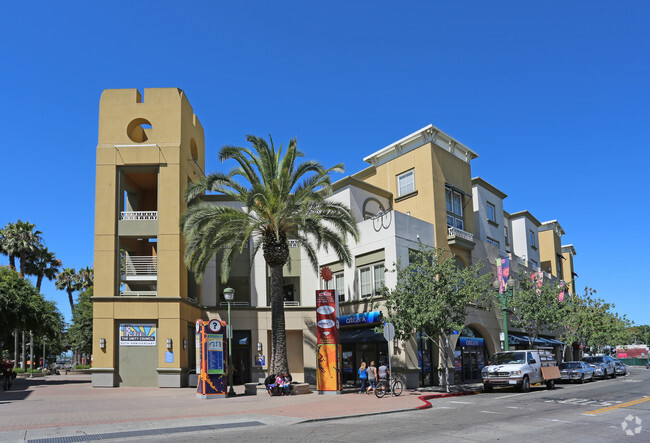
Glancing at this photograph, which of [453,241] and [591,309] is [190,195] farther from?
[591,309]

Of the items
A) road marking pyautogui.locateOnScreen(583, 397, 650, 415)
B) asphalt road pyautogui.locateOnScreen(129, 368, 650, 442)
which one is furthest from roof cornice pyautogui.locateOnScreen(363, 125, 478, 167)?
asphalt road pyautogui.locateOnScreen(129, 368, 650, 442)

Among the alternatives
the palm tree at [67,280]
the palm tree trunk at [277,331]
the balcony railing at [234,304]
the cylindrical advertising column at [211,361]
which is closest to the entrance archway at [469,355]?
the palm tree trunk at [277,331]

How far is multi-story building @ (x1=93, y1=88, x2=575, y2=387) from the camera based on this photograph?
98.0 feet

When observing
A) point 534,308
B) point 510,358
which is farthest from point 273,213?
point 534,308

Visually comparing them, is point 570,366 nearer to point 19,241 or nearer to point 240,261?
point 240,261

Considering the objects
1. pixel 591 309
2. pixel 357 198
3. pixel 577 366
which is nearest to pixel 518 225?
pixel 591 309

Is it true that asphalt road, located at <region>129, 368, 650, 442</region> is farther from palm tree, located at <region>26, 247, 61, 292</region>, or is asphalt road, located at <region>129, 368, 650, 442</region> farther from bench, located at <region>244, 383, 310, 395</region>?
palm tree, located at <region>26, 247, 61, 292</region>

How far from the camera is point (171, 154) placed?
1258 inches

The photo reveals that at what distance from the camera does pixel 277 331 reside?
25797 mm

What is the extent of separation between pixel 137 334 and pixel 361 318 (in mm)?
12276

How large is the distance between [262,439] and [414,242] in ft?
67.1

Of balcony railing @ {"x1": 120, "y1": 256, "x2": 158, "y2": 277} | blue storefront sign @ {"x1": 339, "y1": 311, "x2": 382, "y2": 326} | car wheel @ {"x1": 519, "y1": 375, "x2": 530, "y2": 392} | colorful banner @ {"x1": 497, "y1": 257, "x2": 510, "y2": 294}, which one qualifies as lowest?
car wheel @ {"x1": 519, "y1": 375, "x2": 530, "y2": 392}

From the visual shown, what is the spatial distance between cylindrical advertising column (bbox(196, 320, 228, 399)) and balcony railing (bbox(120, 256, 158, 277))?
974 centimetres

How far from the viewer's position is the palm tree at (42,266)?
55844mm
